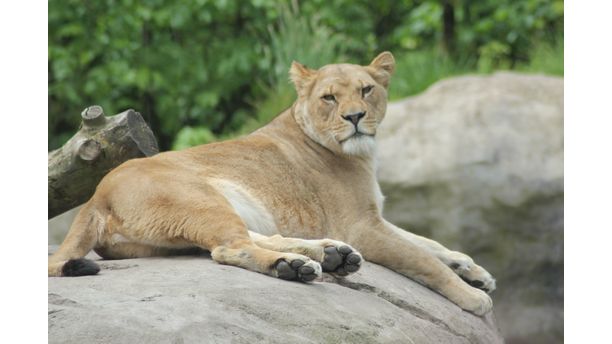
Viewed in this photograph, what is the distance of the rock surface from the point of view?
130 inches

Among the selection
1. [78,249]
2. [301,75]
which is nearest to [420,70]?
[301,75]

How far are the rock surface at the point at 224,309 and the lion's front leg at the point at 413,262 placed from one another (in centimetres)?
29

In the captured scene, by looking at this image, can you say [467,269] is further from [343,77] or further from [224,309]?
[224,309]

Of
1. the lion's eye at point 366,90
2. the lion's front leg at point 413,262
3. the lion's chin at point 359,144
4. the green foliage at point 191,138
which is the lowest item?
the lion's front leg at point 413,262

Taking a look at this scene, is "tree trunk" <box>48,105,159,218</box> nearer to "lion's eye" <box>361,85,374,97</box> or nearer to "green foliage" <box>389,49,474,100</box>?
"lion's eye" <box>361,85,374,97</box>

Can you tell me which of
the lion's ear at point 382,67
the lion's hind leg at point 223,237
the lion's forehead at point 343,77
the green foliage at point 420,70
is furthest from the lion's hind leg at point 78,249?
the green foliage at point 420,70

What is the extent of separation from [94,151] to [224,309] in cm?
200

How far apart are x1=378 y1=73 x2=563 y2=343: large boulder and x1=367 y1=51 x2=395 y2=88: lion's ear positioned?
9.17ft

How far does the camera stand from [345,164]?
17.2ft

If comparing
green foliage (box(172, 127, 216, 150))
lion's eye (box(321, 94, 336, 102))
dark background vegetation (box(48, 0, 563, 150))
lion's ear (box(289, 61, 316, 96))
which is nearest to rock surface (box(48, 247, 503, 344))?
lion's eye (box(321, 94, 336, 102))

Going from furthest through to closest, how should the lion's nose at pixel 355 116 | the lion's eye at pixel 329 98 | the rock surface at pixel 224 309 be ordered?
the lion's eye at pixel 329 98 → the lion's nose at pixel 355 116 → the rock surface at pixel 224 309

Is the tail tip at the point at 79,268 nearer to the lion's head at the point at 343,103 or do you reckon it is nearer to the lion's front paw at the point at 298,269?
the lion's front paw at the point at 298,269

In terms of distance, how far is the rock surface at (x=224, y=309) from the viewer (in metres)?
3.31

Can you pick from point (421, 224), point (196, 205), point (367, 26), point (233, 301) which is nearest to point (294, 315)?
point (233, 301)
